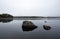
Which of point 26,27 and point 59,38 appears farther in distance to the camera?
point 26,27

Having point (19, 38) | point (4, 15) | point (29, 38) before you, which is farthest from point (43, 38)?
point (4, 15)

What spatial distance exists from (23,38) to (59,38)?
1800 mm

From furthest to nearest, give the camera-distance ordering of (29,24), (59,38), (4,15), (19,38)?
1. (4,15)
2. (29,24)
3. (19,38)
4. (59,38)

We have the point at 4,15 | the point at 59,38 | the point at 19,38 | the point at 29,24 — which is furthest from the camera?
the point at 4,15

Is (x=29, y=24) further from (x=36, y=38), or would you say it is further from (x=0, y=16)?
(x=0, y=16)

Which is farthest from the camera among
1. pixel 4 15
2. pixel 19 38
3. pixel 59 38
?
pixel 4 15

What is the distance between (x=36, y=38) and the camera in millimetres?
7895

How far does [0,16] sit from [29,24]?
56.7 feet

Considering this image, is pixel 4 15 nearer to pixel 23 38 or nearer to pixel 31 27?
pixel 31 27

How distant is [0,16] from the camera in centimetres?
2802

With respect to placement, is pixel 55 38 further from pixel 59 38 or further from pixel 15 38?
pixel 15 38

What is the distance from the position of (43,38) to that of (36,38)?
375mm

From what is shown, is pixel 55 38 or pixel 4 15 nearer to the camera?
pixel 55 38

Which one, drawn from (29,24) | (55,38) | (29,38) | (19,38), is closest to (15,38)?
(19,38)
